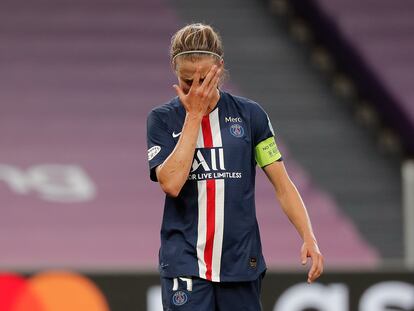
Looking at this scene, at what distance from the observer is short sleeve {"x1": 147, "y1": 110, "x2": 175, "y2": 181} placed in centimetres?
379

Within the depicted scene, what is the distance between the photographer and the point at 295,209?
12.7 feet

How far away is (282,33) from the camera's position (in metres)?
9.68

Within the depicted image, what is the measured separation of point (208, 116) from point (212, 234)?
0.39 m

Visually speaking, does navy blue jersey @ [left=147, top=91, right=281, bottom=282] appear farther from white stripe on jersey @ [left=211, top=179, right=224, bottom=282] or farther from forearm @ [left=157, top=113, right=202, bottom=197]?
forearm @ [left=157, top=113, right=202, bottom=197]

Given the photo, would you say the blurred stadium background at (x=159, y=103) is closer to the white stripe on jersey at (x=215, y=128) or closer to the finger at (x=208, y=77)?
the white stripe on jersey at (x=215, y=128)

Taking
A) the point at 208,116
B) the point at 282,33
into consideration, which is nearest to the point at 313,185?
the point at 282,33

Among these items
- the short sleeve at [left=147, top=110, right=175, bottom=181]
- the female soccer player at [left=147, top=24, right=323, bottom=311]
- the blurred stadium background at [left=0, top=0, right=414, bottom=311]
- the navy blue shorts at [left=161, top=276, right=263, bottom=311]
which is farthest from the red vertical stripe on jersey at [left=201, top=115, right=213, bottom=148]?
the blurred stadium background at [left=0, top=0, right=414, bottom=311]

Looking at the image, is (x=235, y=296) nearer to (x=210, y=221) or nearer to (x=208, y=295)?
(x=208, y=295)

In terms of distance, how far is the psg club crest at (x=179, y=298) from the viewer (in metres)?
3.73

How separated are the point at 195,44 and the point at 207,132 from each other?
31cm

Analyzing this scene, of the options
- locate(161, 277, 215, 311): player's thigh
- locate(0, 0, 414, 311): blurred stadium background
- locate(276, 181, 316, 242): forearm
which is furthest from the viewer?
locate(0, 0, 414, 311): blurred stadium background

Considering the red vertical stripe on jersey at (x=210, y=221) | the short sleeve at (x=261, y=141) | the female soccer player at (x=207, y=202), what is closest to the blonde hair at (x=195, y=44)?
the female soccer player at (x=207, y=202)

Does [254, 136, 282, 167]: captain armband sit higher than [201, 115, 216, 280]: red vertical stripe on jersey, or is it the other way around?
[254, 136, 282, 167]: captain armband

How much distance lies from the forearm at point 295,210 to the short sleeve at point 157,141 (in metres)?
0.42
